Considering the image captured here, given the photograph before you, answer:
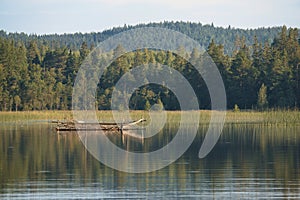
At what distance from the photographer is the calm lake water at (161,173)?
24.9 m

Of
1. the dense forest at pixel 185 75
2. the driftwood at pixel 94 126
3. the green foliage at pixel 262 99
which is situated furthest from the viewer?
the dense forest at pixel 185 75

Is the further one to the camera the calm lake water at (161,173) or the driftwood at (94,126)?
the driftwood at (94,126)

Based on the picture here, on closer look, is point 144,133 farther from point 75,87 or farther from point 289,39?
point 75,87

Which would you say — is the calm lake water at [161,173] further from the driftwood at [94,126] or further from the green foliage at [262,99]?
the green foliage at [262,99]

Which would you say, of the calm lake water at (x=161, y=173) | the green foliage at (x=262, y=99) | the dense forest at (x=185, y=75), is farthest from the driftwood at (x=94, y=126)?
the dense forest at (x=185, y=75)

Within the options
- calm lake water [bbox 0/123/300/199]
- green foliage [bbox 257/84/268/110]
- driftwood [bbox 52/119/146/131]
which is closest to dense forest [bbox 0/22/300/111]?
green foliage [bbox 257/84/268/110]

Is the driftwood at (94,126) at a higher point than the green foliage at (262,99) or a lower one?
lower

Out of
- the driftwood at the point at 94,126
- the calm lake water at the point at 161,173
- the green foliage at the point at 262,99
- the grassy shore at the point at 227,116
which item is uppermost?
the green foliage at the point at 262,99

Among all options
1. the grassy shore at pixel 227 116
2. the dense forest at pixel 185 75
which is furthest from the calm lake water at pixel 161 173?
the dense forest at pixel 185 75

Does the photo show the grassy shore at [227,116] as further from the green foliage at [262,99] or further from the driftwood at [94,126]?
the green foliage at [262,99]

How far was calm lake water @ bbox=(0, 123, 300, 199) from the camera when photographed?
982 inches

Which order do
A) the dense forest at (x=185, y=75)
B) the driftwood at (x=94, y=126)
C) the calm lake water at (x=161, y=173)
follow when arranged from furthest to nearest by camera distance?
1. the dense forest at (x=185, y=75)
2. the driftwood at (x=94, y=126)
3. the calm lake water at (x=161, y=173)

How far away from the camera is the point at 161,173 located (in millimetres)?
30406

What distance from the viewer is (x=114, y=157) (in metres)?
37.0
